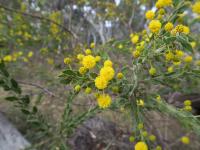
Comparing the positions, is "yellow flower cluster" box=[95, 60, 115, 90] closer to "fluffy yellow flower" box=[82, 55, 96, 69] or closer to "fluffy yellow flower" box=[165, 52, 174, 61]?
"fluffy yellow flower" box=[82, 55, 96, 69]

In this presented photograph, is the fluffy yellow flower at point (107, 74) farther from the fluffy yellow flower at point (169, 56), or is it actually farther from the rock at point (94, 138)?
the rock at point (94, 138)

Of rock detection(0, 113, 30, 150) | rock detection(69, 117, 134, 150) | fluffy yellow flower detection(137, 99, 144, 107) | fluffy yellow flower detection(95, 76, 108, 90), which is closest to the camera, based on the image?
fluffy yellow flower detection(95, 76, 108, 90)

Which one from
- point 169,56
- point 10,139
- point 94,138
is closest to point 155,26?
point 169,56

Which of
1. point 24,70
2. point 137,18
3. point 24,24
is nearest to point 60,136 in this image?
point 24,24

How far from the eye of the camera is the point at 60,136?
248 centimetres

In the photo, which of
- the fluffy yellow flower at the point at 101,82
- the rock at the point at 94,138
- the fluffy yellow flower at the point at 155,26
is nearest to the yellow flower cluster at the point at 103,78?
the fluffy yellow flower at the point at 101,82

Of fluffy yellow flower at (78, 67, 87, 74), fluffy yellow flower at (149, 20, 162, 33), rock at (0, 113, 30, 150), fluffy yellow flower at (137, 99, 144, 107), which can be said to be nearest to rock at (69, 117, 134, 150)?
rock at (0, 113, 30, 150)

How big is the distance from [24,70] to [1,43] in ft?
7.17

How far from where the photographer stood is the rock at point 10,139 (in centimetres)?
329

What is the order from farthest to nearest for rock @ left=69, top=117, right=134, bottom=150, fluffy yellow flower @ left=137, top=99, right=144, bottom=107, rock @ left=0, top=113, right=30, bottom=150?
1. rock @ left=69, top=117, right=134, bottom=150
2. rock @ left=0, top=113, right=30, bottom=150
3. fluffy yellow flower @ left=137, top=99, right=144, bottom=107

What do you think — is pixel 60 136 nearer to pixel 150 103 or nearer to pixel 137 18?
pixel 150 103

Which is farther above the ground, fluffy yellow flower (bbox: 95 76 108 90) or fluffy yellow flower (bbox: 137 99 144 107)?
fluffy yellow flower (bbox: 95 76 108 90)

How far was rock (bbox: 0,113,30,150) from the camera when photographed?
329 centimetres

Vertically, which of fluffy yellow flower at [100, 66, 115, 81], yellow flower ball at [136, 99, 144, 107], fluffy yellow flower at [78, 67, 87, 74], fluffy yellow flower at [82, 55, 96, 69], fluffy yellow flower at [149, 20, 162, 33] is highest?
fluffy yellow flower at [149, 20, 162, 33]
